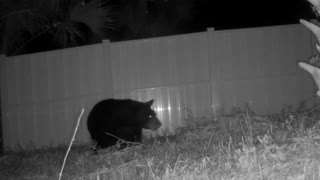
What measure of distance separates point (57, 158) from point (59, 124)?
3.03 m

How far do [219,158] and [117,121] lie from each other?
462 cm

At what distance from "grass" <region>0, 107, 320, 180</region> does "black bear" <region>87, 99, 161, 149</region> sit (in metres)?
1.47

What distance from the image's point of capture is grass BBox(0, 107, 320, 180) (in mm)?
3311

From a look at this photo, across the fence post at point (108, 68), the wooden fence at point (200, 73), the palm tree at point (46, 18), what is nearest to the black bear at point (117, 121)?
the wooden fence at point (200, 73)

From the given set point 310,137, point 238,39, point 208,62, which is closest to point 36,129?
point 208,62

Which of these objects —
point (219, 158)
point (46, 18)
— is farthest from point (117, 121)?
point (219, 158)

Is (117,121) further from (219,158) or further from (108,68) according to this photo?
(219,158)

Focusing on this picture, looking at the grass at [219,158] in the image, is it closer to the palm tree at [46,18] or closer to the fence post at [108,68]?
the fence post at [108,68]

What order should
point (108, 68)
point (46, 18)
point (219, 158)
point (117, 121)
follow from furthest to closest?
point (108, 68) → point (46, 18) → point (117, 121) → point (219, 158)

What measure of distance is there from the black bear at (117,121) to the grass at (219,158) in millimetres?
1475

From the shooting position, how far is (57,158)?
292 inches

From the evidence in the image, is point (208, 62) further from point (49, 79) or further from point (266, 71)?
point (49, 79)

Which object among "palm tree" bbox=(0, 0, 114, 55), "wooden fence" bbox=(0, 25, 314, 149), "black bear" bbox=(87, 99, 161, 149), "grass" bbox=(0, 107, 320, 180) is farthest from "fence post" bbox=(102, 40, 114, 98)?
"grass" bbox=(0, 107, 320, 180)

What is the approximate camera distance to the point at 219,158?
3869mm
